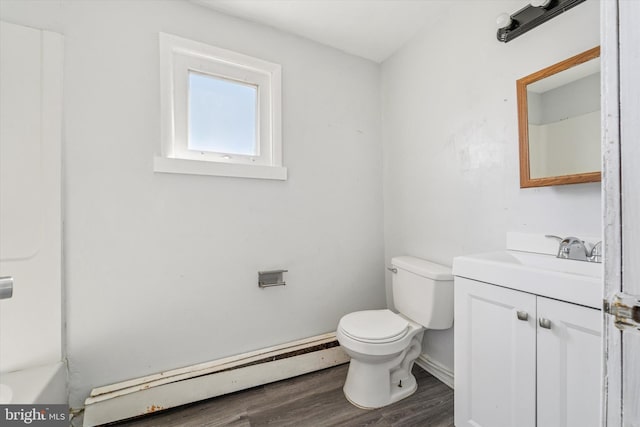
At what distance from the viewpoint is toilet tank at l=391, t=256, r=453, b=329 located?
149 cm

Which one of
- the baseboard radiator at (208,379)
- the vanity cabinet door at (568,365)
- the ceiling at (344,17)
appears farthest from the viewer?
the ceiling at (344,17)

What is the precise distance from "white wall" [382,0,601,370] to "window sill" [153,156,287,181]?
924 mm

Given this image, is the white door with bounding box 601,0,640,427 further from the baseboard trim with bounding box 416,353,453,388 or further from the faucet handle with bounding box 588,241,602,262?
the baseboard trim with bounding box 416,353,453,388

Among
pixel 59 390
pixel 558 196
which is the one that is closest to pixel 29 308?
pixel 59 390

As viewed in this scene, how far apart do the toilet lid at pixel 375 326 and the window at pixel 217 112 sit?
1.01 metres

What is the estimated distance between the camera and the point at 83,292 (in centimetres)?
133

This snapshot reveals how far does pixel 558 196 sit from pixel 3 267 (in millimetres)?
2439

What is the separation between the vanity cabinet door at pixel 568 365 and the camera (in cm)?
78

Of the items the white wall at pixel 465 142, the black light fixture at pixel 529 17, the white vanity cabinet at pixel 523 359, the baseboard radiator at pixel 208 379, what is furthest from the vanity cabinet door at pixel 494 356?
the black light fixture at pixel 529 17

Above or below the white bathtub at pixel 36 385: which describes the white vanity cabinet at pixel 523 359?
above

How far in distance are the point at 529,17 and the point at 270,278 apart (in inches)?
74.8

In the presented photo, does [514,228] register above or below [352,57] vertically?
below

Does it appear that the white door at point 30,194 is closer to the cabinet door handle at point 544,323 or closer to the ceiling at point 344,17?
the ceiling at point 344,17

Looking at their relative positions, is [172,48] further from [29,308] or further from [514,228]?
[514,228]
